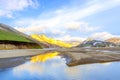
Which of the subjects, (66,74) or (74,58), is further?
(74,58)

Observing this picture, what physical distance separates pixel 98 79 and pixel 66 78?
9.93 feet

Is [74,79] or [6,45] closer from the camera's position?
[74,79]

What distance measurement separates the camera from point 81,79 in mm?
27125

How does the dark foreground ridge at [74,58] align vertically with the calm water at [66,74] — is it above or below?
above

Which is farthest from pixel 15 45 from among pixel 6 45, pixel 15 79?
pixel 15 79

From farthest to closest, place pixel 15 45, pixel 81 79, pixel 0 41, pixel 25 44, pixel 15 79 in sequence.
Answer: pixel 25 44
pixel 15 45
pixel 0 41
pixel 15 79
pixel 81 79

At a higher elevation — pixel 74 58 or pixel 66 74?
pixel 74 58

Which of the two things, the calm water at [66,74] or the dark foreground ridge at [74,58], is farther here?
the dark foreground ridge at [74,58]

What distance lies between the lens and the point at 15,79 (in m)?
28.9

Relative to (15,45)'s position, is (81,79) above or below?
below

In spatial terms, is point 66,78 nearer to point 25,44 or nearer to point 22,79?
point 22,79

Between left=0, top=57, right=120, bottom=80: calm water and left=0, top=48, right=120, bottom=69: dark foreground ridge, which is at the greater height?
left=0, top=48, right=120, bottom=69: dark foreground ridge

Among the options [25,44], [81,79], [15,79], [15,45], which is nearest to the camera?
[81,79]

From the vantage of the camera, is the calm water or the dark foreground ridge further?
the dark foreground ridge
